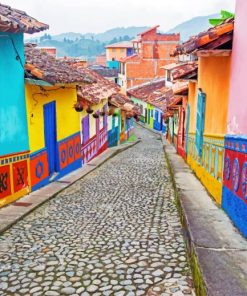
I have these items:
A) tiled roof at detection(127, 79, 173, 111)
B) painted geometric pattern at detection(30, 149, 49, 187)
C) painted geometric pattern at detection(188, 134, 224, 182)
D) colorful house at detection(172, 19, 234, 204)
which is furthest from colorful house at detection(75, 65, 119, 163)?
tiled roof at detection(127, 79, 173, 111)

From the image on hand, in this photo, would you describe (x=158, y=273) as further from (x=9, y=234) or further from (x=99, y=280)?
(x=9, y=234)

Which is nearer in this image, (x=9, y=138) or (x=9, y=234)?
(x=9, y=234)

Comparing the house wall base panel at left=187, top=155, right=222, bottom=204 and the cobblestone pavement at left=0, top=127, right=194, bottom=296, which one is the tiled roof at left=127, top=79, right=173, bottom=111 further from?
the cobblestone pavement at left=0, top=127, right=194, bottom=296

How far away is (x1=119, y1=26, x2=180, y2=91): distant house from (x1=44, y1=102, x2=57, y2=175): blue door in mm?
40457

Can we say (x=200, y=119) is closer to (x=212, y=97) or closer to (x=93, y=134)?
(x=212, y=97)

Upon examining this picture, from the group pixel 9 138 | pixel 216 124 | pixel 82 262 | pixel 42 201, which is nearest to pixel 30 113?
pixel 9 138

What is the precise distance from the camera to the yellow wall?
995cm

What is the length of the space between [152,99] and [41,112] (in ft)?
94.7

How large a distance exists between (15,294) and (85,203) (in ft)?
14.3

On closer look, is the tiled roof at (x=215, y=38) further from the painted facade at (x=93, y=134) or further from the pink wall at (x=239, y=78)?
the painted facade at (x=93, y=134)

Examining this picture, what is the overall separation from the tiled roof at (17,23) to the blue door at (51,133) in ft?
8.79

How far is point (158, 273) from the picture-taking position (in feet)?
16.2

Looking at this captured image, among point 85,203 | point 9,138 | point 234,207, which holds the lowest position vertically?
point 85,203

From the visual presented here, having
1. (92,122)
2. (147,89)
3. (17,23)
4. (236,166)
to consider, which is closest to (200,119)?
(236,166)
